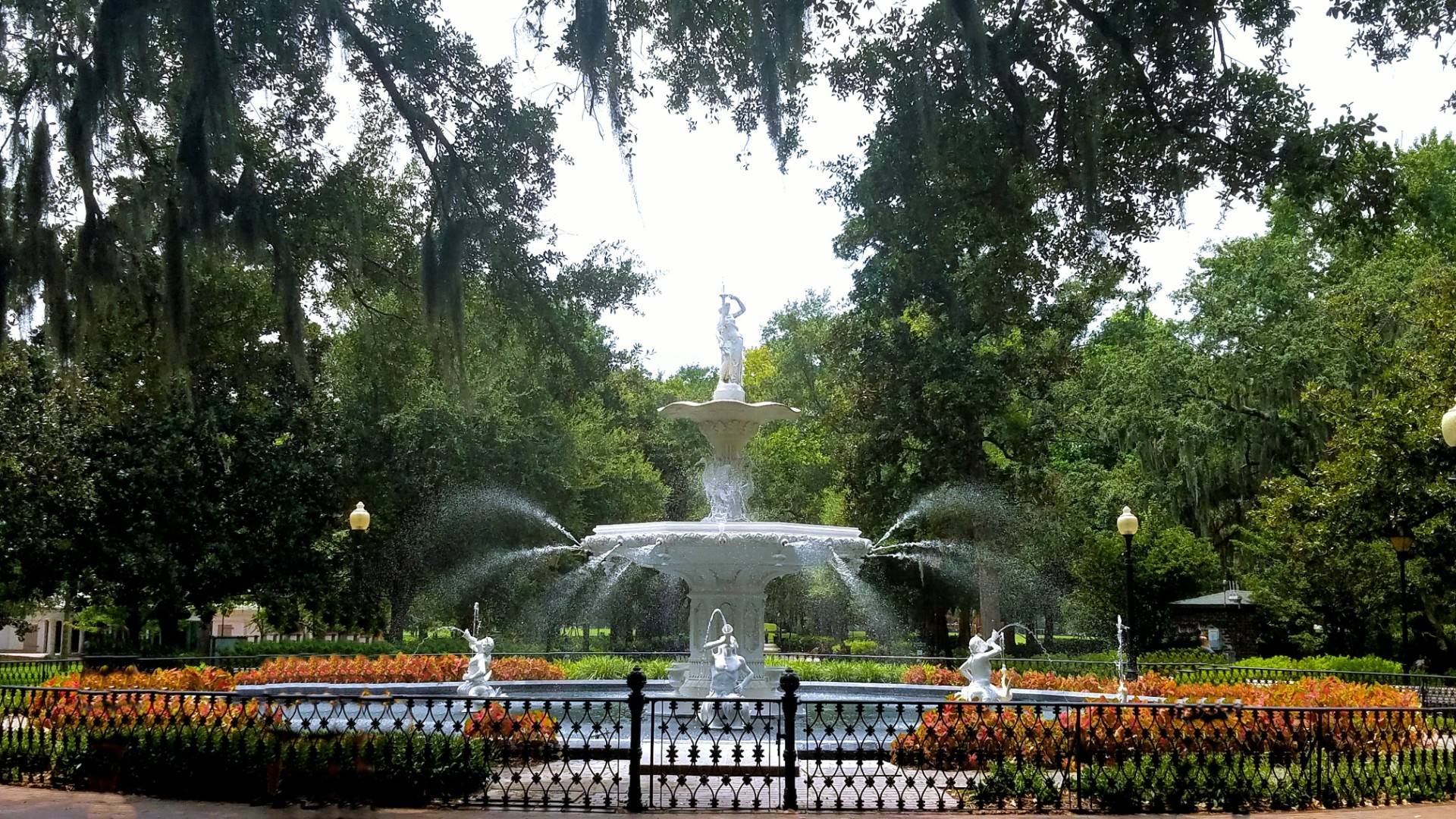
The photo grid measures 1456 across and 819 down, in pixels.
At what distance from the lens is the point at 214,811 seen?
896 centimetres

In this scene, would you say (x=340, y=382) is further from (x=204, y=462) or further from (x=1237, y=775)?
(x=1237, y=775)

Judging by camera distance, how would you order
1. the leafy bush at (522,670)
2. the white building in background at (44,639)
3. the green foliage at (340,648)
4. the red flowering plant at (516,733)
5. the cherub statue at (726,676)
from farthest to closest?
the white building in background at (44,639), the green foliage at (340,648), the leafy bush at (522,670), the cherub statue at (726,676), the red flowering plant at (516,733)

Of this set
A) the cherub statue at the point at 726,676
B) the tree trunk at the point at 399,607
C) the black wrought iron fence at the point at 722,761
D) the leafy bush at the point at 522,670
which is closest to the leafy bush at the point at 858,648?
the tree trunk at the point at 399,607

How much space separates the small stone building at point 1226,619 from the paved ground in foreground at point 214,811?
66.2ft

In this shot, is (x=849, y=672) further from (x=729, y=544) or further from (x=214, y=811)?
(x=214, y=811)

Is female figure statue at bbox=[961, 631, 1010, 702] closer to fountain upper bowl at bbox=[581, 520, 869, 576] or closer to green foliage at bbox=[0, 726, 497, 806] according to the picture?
fountain upper bowl at bbox=[581, 520, 869, 576]

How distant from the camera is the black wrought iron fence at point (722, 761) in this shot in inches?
368

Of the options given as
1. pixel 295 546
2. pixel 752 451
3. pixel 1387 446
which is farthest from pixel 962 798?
pixel 752 451

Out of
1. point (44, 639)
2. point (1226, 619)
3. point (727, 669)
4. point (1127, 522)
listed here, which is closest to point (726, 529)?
point (727, 669)

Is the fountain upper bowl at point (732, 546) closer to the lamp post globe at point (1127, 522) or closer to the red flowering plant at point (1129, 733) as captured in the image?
the red flowering plant at point (1129, 733)

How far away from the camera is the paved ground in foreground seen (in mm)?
8688

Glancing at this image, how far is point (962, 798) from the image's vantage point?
374 inches

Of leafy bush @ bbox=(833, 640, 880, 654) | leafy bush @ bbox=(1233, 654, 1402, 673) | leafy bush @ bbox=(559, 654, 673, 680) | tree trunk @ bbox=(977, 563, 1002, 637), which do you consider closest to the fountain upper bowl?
leafy bush @ bbox=(559, 654, 673, 680)

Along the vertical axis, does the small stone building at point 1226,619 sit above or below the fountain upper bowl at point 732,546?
below
